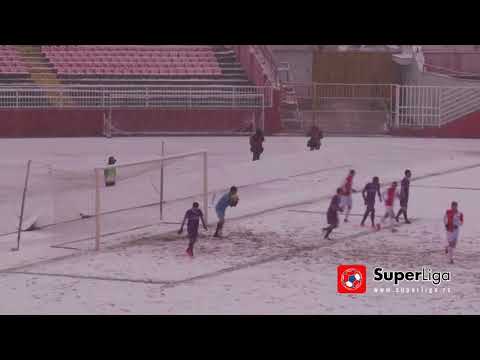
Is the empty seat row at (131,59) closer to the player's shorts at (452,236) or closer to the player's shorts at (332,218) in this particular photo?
the player's shorts at (332,218)

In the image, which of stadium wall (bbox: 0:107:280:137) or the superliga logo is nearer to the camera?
the superliga logo

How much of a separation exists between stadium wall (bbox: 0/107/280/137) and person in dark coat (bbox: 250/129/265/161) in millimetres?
10661

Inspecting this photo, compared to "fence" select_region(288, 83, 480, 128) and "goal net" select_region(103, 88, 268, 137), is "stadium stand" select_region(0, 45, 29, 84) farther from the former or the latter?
"fence" select_region(288, 83, 480, 128)

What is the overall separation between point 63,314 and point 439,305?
601 cm

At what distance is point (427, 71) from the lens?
49.0 metres

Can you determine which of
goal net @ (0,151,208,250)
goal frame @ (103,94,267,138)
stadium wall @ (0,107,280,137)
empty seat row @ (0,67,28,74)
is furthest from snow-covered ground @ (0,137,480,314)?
empty seat row @ (0,67,28,74)

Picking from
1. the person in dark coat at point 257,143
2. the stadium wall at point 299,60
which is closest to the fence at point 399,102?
the stadium wall at point 299,60

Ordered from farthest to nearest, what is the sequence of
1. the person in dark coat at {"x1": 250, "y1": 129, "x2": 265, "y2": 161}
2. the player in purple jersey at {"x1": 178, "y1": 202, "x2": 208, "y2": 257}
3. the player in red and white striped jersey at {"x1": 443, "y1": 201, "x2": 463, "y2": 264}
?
the person in dark coat at {"x1": 250, "y1": 129, "x2": 265, "y2": 161} → the player in purple jersey at {"x1": 178, "y1": 202, "x2": 208, "y2": 257} → the player in red and white striped jersey at {"x1": 443, "y1": 201, "x2": 463, "y2": 264}

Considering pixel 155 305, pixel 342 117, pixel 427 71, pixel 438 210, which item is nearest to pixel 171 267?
pixel 155 305

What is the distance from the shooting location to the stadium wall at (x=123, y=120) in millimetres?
42719

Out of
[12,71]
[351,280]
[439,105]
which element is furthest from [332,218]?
[12,71]

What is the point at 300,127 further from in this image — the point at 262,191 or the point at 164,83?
the point at 262,191

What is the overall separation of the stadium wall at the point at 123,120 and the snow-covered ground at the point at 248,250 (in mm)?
8111

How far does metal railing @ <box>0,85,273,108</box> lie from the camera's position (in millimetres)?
43219
